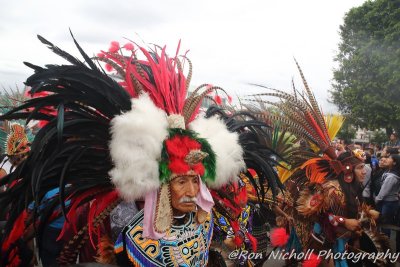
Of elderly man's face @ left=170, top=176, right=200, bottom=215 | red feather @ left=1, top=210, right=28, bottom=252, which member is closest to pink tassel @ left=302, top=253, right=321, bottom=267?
elderly man's face @ left=170, top=176, right=200, bottom=215

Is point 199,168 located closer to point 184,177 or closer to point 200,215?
point 184,177

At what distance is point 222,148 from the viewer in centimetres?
228

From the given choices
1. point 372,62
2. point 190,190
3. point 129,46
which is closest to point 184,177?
point 190,190

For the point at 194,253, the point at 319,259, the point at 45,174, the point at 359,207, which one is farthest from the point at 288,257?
the point at 45,174

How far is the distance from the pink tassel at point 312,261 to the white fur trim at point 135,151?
8.56ft

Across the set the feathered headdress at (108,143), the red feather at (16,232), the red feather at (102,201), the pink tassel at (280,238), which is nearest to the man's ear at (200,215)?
the feathered headdress at (108,143)

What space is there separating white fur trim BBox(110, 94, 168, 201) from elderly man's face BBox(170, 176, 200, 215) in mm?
134

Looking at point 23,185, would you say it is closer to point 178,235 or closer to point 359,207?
point 178,235

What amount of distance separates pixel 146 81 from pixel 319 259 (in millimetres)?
2896

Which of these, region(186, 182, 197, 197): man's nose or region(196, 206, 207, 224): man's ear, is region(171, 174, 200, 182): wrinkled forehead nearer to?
region(186, 182, 197, 197): man's nose

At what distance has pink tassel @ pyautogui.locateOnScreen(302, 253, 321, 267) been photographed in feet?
12.6

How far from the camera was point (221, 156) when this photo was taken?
2.27 meters

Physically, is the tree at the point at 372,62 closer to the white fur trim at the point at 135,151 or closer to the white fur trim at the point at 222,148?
the white fur trim at the point at 222,148

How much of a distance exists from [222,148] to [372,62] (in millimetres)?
18964
